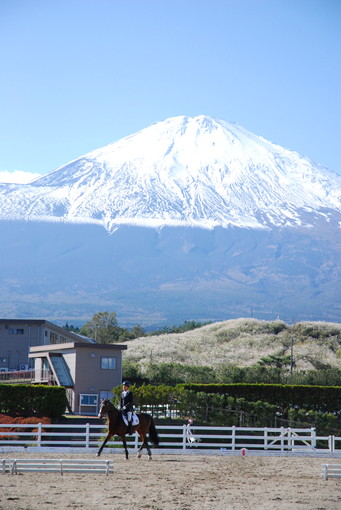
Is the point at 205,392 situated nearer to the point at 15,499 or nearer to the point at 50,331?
the point at 50,331

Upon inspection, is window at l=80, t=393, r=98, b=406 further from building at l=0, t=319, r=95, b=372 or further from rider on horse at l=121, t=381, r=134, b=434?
rider on horse at l=121, t=381, r=134, b=434

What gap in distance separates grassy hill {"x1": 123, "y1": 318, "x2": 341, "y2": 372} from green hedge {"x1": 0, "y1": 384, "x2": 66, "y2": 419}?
102ft

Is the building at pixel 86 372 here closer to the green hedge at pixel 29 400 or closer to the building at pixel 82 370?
the building at pixel 82 370

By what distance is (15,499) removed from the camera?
19250 mm

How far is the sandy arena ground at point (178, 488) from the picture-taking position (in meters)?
19.0

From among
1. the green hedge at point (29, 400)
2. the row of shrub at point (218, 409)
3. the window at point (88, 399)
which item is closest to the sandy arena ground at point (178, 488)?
the green hedge at point (29, 400)

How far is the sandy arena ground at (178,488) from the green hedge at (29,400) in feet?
54.9

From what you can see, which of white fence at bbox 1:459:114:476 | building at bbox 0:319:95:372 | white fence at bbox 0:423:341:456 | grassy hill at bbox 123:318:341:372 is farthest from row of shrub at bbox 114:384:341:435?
grassy hill at bbox 123:318:341:372

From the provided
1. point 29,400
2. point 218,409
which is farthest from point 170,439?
point 29,400

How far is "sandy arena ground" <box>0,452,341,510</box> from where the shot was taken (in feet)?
62.3

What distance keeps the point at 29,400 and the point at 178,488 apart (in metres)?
23.2

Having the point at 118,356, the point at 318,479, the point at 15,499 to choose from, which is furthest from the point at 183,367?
the point at 15,499

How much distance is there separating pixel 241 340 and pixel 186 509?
75114mm

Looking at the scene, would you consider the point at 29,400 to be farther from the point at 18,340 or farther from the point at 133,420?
the point at 18,340
